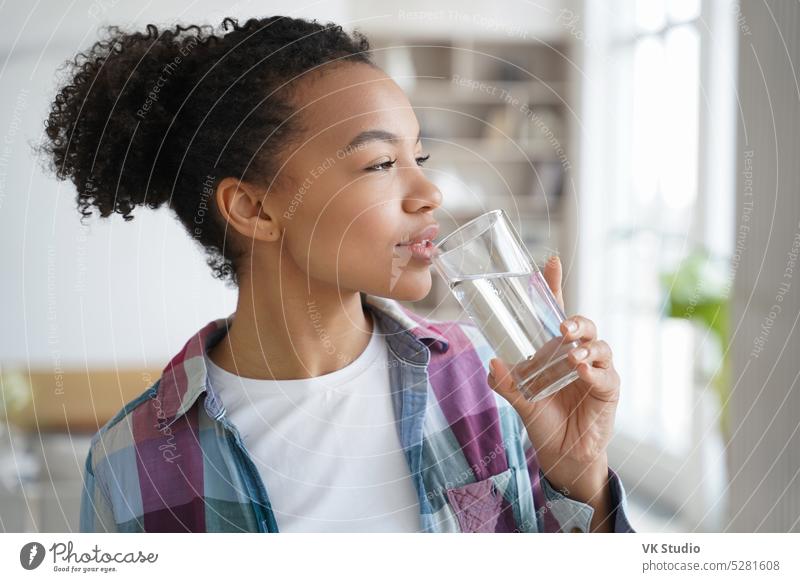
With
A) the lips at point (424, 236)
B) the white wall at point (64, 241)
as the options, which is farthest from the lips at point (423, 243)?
the white wall at point (64, 241)

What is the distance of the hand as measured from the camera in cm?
54

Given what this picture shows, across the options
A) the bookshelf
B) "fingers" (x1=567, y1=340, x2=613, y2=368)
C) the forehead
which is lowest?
"fingers" (x1=567, y1=340, x2=613, y2=368)

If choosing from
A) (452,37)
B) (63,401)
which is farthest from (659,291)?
(63,401)

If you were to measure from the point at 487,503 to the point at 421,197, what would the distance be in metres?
0.24

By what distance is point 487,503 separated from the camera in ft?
2.00

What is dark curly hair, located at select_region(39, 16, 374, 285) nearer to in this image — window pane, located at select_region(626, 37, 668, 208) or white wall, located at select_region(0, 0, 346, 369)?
white wall, located at select_region(0, 0, 346, 369)

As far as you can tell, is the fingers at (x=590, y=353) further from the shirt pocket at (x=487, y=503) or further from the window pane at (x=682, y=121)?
the window pane at (x=682, y=121)

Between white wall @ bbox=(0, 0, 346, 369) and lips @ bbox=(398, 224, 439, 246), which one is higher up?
white wall @ bbox=(0, 0, 346, 369)

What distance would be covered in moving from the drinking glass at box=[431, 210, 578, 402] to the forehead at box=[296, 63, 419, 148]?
0.31 feet

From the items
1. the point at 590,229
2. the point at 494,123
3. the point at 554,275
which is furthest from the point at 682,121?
the point at 554,275

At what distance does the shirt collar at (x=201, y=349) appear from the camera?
1.94 feet

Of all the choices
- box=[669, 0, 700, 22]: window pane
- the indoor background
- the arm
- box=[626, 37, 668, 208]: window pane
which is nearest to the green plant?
the indoor background

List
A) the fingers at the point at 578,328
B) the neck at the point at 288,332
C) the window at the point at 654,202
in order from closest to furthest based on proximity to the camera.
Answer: the fingers at the point at 578,328 < the neck at the point at 288,332 < the window at the point at 654,202
